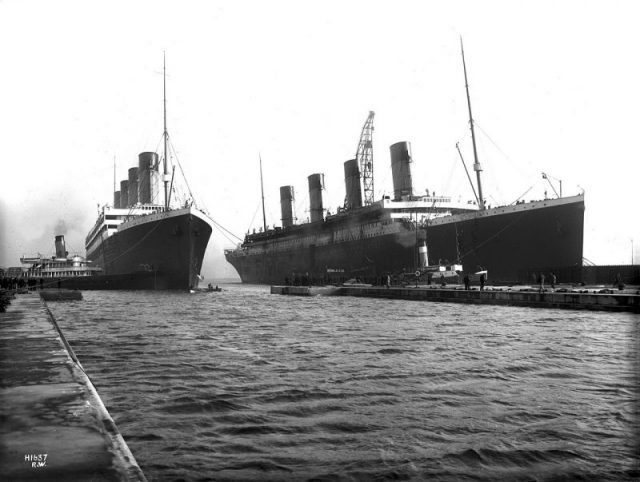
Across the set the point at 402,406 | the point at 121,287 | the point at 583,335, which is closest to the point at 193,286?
the point at 121,287

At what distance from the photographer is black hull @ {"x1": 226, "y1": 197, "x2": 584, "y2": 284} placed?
42625 millimetres

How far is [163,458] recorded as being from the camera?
21.1ft

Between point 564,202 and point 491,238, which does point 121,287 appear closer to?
point 491,238

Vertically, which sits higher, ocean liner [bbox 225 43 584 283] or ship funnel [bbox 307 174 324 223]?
ship funnel [bbox 307 174 324 223]

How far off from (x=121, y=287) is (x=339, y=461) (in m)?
58.0

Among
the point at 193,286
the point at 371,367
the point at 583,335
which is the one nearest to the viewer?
the point at 371,367

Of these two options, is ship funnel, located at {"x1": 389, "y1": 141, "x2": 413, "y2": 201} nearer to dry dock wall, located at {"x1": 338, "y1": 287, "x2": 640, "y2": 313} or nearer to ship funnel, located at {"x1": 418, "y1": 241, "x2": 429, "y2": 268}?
ship funnel, located at {"x1": 418, "y1": 241, "x2": 429, "y2": 268}

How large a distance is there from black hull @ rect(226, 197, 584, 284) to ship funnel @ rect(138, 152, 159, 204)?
24.1m

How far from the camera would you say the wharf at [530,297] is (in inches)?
962

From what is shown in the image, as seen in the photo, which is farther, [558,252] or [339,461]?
[558,252]

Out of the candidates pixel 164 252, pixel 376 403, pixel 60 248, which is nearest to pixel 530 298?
pixel 376 403

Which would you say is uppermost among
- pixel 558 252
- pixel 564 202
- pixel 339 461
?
pixel 564 202

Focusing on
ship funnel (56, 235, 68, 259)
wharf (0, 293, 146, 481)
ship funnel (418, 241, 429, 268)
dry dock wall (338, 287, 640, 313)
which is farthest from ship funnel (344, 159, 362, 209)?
wharf (0, 293, 146, 481)

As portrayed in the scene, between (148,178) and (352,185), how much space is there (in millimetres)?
27980
